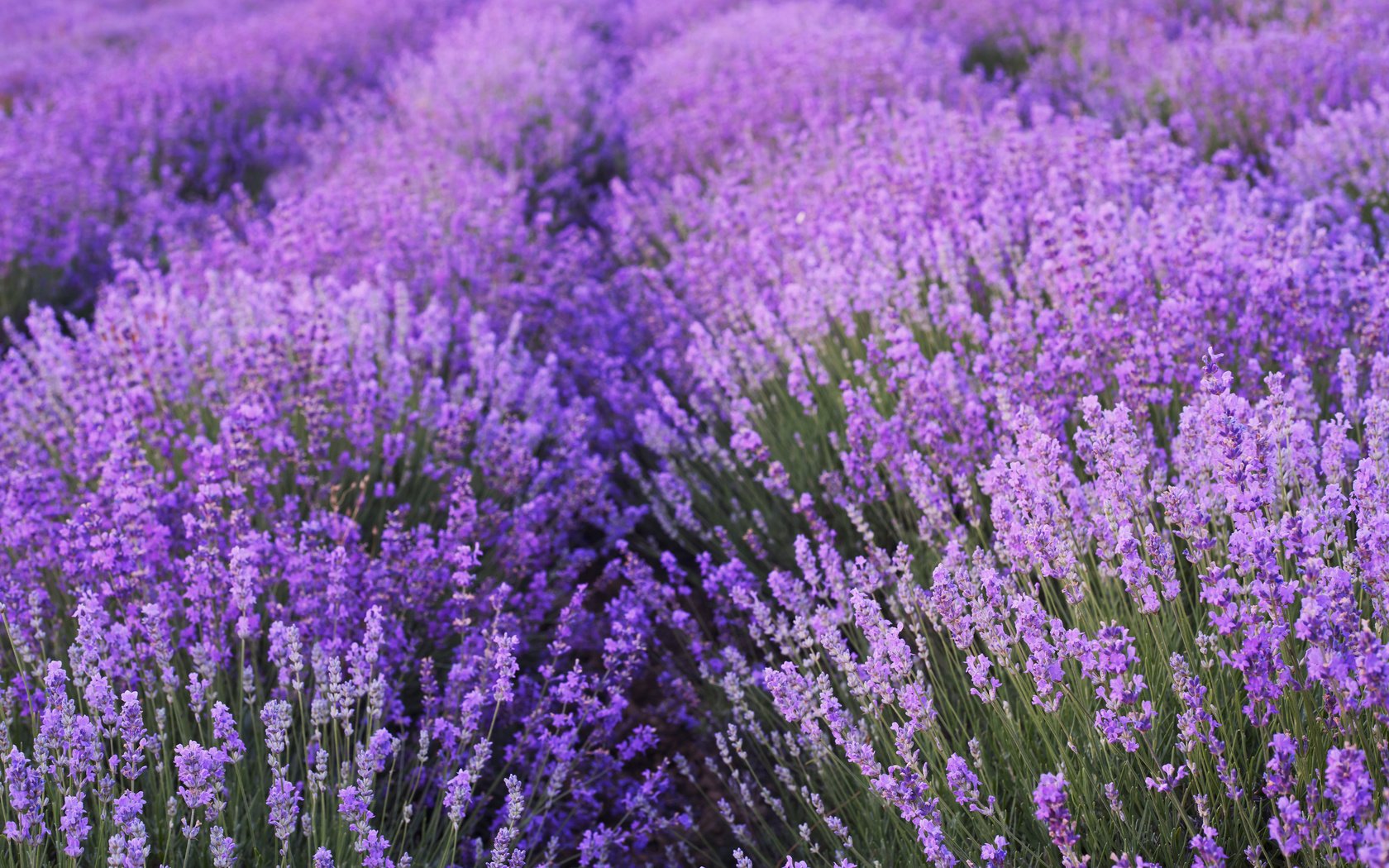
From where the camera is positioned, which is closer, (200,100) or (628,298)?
(628,298)

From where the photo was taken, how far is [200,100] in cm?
714

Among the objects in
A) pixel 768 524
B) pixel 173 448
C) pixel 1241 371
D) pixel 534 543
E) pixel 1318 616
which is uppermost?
pixel 1318 616

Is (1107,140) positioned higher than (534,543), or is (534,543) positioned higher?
(1107,140)

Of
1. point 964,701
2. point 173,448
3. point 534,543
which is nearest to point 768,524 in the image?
point 534,543

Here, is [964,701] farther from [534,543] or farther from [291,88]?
[291,88]

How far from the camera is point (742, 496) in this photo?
10.2ft

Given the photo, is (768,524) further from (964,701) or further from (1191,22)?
(1191,22)

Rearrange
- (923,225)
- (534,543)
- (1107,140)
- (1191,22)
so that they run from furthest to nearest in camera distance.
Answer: (1191,22) < (1107,140) < (923,225) < (534,543)

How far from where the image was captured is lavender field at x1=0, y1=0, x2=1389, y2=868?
1.53 meters

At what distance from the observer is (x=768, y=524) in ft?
9.68

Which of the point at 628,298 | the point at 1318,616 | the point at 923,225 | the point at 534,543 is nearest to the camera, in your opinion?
the point at 1318,616

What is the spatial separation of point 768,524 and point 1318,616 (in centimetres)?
179

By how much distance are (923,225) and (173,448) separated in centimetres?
232

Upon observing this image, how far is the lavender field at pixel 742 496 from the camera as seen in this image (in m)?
1.53
